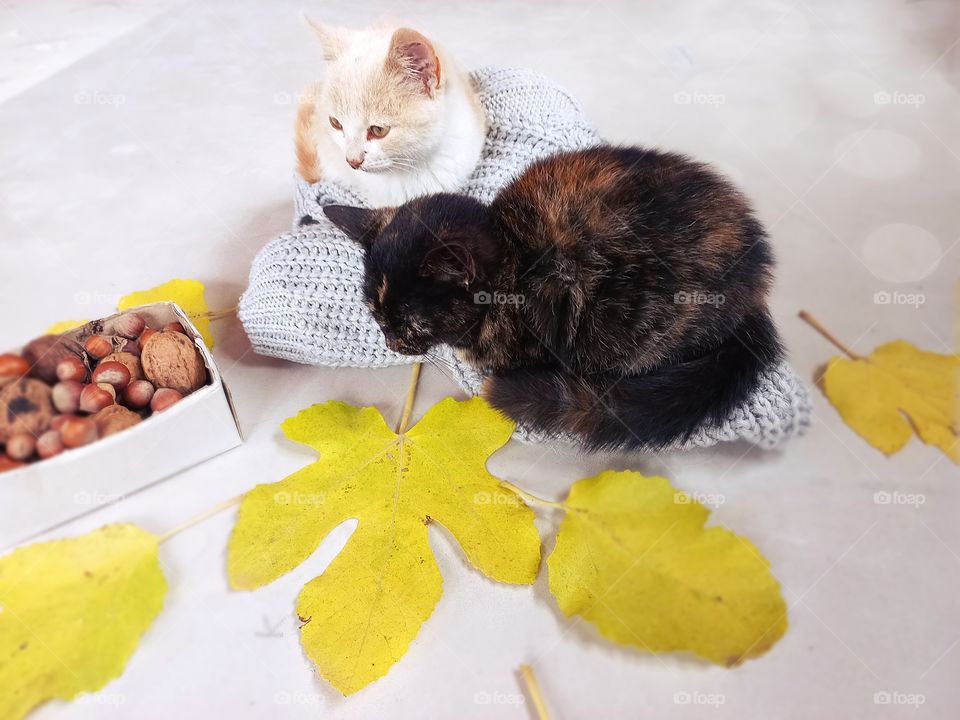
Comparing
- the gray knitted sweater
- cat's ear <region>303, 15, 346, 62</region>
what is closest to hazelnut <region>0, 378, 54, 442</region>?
the gray knitted sweater

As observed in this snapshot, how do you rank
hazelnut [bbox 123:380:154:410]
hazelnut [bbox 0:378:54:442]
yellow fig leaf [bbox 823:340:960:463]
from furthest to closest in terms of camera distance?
yellow fig leaf [bbox 823:340:960:463]
hazelnut [bbox 123:380:154:410]
hazelnut [bbox 0:378:54:442]

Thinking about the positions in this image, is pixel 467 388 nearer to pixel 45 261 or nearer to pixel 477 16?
pixel 45 261

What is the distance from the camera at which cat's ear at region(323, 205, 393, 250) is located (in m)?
0.72

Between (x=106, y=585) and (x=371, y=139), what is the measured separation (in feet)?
1.73

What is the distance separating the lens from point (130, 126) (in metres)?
1.13

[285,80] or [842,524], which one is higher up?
[285,80]

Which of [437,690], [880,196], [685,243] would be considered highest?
[685,243]

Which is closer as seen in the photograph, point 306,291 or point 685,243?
point 685,243

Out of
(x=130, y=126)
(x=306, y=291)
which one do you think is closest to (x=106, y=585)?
(x=306, y=291)

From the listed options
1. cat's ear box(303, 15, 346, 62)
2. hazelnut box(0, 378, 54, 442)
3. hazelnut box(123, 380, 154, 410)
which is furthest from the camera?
cat's ear box(303, 15, 346, 62)

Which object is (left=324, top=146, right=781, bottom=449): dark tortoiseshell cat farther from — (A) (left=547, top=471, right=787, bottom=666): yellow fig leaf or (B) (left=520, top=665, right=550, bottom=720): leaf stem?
(B) (left=520, top=665, right=550, bottom=720): leaf stem

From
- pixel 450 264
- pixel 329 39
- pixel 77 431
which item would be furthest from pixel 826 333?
pixel 77 431

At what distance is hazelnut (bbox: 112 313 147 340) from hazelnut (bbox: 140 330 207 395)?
3cm

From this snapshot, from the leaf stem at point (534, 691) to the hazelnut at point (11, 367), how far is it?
0.46m
